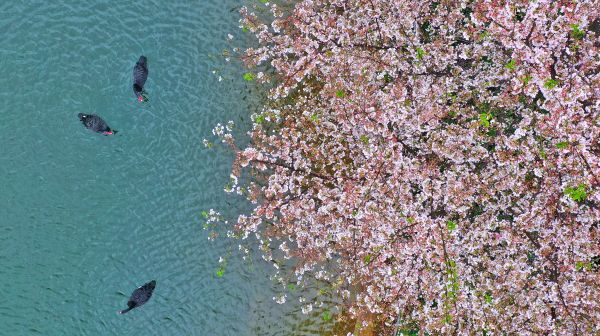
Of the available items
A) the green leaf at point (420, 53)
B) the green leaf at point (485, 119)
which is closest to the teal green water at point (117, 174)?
the green leaf at point (420, 53)

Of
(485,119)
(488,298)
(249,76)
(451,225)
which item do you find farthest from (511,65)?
(249,76)

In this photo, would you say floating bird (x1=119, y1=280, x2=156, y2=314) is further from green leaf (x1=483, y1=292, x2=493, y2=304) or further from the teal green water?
green leaf (x1=483, y1=292, x2=493, y2=304)

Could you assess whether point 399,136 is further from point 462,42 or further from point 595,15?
point 595,15

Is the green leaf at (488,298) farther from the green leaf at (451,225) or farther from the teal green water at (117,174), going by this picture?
the teal green water at (117,174)

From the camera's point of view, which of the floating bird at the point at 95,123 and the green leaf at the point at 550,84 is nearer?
the green leaf at the point at 550,84

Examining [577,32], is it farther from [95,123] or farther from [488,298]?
[95,123]

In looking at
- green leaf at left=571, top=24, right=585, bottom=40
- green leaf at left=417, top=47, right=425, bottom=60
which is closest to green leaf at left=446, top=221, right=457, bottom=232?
green leaf at left=417, top=47, right=425, bottom=60
